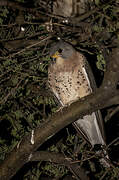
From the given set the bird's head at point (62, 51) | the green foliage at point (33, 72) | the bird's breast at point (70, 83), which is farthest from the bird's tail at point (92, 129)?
the bird's head at point (62, 51)

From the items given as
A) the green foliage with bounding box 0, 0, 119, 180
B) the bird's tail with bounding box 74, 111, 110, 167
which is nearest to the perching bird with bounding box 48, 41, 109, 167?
the bird's tail with bounding box 74, 111, 110, 167

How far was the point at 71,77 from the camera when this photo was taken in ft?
11.6

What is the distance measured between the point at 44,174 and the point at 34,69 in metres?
1.88

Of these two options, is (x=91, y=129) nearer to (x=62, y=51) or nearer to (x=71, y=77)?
(x=71, y=77)

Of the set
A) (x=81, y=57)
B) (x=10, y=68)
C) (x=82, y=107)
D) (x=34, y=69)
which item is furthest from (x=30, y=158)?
(x=81, y=57)

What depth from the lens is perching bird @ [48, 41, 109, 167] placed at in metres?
3.55

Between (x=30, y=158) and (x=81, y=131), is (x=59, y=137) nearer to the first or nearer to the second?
(x=81, y=131)

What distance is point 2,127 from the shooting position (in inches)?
171

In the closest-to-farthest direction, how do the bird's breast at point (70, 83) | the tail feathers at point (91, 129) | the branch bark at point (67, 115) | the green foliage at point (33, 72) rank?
the branch bark at point (67, 115) → the green foliage at point (33, 72) → the bird's breast at point (70, 83) → the tail feathers at point (91, 129)

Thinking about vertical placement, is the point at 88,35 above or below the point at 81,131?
above

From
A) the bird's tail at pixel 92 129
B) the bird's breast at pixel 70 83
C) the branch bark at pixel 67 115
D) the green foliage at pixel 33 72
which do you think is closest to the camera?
the branch bark at pixel 67 115

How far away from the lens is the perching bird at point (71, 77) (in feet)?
11.6

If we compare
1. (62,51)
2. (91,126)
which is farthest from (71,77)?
(91,126)

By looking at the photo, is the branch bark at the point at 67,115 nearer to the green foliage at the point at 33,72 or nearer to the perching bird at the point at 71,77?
the green foliage at the point at 33,72
